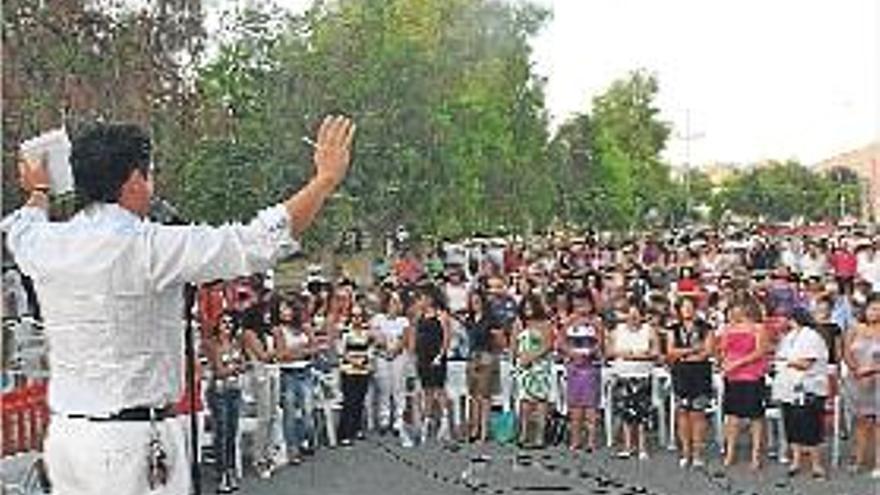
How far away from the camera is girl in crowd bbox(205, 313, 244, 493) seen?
12.1 metres

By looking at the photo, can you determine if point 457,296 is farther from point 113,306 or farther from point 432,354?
point 113,306

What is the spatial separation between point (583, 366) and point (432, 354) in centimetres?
140

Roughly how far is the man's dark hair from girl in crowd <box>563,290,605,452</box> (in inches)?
410

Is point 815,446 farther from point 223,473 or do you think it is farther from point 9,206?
point 9,206

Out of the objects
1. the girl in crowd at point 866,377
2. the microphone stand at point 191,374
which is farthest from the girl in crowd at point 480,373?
the microphone stand at point 191,374

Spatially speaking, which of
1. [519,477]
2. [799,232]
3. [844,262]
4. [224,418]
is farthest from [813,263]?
[799,232]

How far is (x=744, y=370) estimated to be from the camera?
12.9 m

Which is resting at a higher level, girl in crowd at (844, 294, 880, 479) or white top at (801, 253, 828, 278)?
white top at (801, 253, 828, 278)

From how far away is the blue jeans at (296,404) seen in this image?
45.5 ft

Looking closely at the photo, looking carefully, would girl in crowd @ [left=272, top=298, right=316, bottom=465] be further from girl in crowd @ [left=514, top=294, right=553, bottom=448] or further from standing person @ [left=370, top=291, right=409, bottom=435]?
girl in crowd @ [left=514, top=294, right=553, bottom=448]

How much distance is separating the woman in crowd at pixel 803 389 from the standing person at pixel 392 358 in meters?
3.63

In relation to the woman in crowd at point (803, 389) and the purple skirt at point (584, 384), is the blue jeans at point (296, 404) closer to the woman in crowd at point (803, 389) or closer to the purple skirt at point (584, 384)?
the purple skirt at point (584, 384)

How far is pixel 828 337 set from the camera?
44.3 ft

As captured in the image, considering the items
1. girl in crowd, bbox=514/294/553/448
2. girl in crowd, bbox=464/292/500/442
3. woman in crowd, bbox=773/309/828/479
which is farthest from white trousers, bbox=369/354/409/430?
woman in crowd, bbox=773/309/828/479
